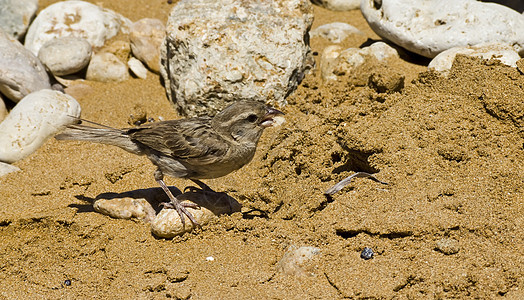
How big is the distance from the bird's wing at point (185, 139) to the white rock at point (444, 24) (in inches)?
137

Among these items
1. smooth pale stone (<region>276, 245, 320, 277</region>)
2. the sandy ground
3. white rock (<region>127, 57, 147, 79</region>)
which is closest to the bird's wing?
the sandy ground

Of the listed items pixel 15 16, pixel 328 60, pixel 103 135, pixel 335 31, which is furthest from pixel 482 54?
pixel 15 16

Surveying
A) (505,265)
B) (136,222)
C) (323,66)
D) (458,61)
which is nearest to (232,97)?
(323,66)

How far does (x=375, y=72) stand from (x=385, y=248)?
310 cm

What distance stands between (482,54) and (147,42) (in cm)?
498

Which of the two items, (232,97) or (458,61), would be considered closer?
(458,61)

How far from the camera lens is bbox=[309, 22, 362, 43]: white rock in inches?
376

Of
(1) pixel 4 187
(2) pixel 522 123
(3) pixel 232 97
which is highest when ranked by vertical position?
(2) pixel 522 123

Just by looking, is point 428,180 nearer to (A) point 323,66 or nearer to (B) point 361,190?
(B) point 361,190

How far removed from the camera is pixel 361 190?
5.81 m

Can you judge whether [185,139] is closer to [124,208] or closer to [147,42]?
[124,208]

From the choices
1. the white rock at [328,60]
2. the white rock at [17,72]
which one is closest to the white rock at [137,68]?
the white rock at [17,72]

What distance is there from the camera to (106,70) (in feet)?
29.7

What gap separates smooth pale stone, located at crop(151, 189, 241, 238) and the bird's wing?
43cm
